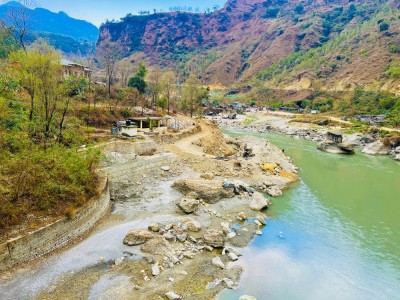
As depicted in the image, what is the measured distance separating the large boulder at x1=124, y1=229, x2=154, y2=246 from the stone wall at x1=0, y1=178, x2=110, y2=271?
257 centimetres

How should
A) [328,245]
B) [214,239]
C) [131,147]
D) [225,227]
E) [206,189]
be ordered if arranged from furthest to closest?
[131,147] → [206,189] → [225,227] → [328,245] → [214,239]

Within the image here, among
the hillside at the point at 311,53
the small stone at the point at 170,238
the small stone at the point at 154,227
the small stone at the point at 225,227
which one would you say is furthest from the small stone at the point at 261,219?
the hillside at the point at 311,53

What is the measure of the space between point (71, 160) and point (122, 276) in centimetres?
767

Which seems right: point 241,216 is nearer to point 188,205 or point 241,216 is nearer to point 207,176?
point 188,205

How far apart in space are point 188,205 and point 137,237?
5.05m

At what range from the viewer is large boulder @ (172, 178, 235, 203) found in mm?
23766

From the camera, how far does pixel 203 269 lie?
15.3m

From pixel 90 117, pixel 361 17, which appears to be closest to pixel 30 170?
pixel 90 117

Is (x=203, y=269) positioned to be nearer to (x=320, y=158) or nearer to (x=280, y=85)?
(x=320, y=158)

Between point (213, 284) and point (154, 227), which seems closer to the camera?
point (213, 284)

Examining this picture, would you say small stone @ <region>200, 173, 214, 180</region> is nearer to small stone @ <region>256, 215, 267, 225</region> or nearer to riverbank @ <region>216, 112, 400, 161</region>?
small stone @ <region>256, 215, 267, 225</region>

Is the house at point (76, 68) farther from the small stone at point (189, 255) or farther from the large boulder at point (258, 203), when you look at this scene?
the small stone at point (189, 255)

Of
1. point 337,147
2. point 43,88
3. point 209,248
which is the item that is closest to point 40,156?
point 43,88

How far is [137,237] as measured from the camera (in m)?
17.3
